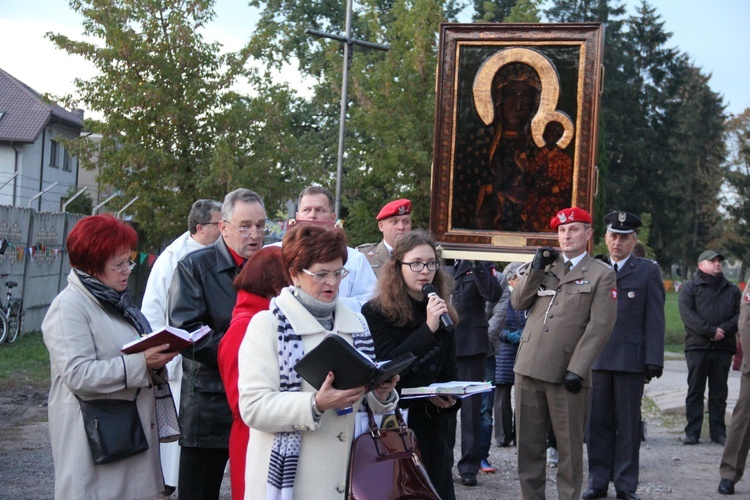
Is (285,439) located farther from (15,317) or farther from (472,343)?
(15,317)

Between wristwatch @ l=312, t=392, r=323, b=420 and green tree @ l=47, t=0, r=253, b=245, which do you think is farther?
green tree @ l=47, t=0, r=253, b=245

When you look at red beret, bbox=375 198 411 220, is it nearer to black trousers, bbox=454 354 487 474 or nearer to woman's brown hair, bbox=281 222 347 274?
black trousers, bbox=454 354 487 474

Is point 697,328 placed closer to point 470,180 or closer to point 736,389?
point 470,180

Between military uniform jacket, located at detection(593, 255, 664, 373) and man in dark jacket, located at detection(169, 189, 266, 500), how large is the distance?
395cm

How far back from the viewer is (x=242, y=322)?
4113mm

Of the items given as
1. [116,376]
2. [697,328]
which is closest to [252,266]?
[116,376]

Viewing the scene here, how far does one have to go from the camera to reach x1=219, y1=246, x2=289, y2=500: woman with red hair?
4.03 meters

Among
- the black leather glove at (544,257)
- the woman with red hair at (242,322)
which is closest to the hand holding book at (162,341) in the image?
the woman with red hair at (242,322)

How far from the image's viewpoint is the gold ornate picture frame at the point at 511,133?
995 centimetres

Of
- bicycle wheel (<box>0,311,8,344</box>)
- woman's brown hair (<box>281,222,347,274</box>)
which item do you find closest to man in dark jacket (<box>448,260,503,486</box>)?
woman's brown hair (<box>281,222,347,274</box>)

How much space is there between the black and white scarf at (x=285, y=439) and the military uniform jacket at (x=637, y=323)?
5.06 m

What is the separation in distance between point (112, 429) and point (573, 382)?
3.76 m

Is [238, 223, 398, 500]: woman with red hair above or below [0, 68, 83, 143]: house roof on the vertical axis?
below

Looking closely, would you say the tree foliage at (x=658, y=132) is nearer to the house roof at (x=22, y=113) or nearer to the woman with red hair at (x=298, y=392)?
the house roof at (x=22, y=113)
